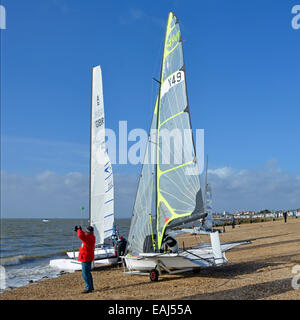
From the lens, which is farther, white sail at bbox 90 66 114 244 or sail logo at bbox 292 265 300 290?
white sail at bbox 90 66 114 244

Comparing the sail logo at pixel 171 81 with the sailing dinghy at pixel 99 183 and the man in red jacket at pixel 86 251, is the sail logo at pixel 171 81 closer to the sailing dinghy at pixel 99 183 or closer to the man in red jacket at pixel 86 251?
the man in red jacket at pixel 86 251

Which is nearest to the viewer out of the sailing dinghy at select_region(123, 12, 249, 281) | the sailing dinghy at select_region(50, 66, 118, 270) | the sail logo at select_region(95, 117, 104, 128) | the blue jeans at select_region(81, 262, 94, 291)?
the blue jeans at select_region(81, 262, 94, 291)

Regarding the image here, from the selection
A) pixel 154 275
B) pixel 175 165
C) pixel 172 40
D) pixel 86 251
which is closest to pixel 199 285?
pixel 154 275

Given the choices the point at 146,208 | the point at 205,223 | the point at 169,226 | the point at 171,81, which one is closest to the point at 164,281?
the point at 169,226

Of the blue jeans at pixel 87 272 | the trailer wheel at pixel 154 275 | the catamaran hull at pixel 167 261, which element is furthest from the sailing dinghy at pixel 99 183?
the blue jeans at pixel 87 272

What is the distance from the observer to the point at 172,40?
9.98 metres

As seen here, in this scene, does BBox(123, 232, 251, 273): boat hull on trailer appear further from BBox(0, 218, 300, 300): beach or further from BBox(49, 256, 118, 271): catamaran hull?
BBox(49, 256, 118, 271): catamaran hull

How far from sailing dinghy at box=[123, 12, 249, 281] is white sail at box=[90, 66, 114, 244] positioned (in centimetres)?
528

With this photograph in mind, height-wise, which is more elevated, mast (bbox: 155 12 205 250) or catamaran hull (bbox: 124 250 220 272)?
mast (bbox: 155 12 205 250)

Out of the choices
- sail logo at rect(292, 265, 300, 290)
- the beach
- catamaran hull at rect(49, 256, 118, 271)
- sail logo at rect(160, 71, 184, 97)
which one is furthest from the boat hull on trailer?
sail logo at rect(160, 71, 184, 97)

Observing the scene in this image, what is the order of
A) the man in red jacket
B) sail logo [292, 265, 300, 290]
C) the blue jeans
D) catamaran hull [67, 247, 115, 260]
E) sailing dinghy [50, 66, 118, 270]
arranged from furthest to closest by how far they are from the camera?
1. sailing dinghy [50, 66, 118, 270]
2. catamaran hull [67, 247, 115, 260]
3. the blue jeans
4. the man in red jacket
5. sail logo [292, 265, 300, 290]

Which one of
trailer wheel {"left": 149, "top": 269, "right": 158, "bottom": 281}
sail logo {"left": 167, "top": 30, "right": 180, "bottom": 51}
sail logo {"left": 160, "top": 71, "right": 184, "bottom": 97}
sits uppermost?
sail logo {"left": 167, "top": 30, "right": 180, "bottom": 51}

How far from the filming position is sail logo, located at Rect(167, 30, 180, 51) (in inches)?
388
